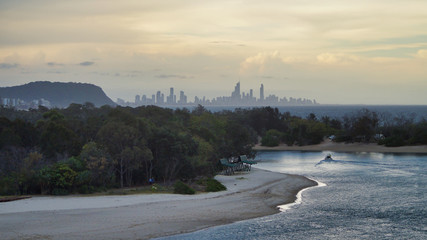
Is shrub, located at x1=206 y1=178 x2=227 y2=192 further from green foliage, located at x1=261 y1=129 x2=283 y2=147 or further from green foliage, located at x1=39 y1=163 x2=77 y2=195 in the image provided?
green foliage, located at x1=261 y1=129 x2=283 y2=147

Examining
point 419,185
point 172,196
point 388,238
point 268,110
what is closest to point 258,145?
point 268,110

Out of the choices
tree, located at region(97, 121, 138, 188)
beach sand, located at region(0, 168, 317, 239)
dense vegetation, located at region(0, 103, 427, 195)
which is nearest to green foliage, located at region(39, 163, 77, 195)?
dense vegetation, located at region(0, 103, 427, 195)

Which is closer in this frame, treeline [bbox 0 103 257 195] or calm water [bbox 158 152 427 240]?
calm water [bbox 158 152 427 240]

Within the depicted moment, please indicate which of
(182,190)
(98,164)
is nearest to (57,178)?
(98,164)

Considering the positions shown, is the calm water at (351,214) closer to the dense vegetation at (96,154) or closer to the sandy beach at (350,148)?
the dense vegetation at (96,154)

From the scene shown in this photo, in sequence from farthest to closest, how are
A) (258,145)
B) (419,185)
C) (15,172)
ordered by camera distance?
1. (258,145)
2. (419,185)
3. (15,172)

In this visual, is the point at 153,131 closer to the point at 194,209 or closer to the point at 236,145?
the point at 194,209
